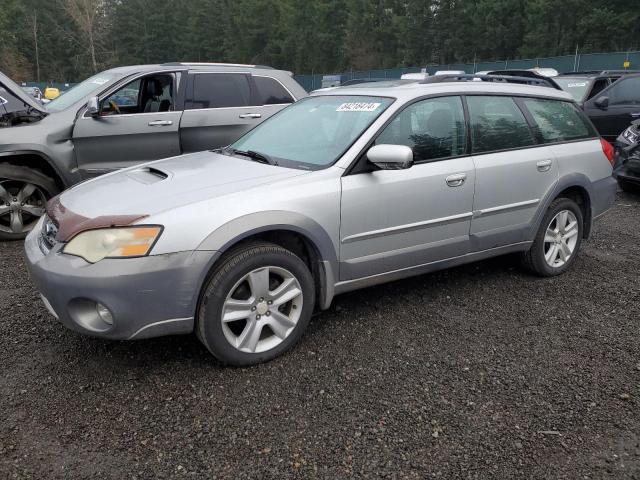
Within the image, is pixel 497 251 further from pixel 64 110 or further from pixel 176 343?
pixel 64 110

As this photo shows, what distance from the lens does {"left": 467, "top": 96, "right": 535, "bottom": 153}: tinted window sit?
396 centimetres

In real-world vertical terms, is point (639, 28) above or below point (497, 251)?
above

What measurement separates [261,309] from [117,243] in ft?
2.79

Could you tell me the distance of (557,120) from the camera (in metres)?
4.53

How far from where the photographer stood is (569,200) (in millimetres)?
4527

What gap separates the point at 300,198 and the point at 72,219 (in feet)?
4.06

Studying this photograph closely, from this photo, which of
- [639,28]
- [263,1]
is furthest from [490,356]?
[263,1]

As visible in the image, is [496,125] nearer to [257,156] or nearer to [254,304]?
[257,156]

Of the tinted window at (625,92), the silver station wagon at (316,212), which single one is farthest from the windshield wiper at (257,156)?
the tinted window at (625,92)

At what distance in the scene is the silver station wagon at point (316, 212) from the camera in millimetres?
2756

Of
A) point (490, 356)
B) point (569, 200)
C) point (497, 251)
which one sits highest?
point (569, 200)

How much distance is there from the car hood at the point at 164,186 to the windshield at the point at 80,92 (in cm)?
288

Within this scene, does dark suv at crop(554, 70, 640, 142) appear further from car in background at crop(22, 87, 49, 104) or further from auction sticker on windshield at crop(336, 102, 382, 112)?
car in background at crop(22, 87, 49, 104)

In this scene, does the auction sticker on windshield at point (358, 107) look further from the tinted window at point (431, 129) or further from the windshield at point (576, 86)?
the windshield at point (576, 86)
